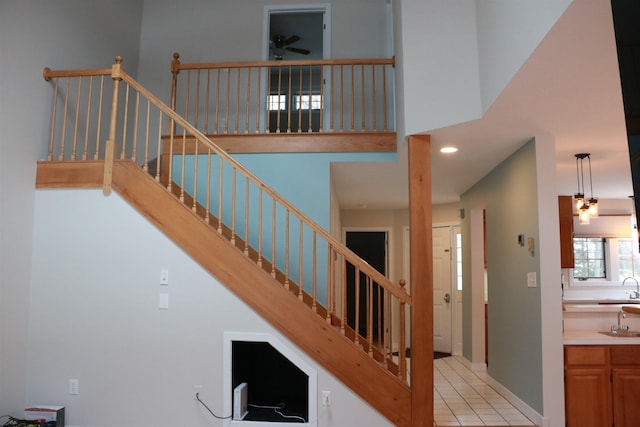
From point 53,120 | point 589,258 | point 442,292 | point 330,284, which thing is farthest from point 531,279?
point 53,120

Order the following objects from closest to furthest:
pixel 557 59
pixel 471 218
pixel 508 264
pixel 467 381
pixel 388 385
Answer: pixel 557 59 → pixel 388 385 → pixel 508 264 → pixel 467 381 → pixel 471 218

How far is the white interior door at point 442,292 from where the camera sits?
23.8 feet

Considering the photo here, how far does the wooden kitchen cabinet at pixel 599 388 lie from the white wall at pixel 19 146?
177 inches

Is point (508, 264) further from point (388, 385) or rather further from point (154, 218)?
point (154, 218)

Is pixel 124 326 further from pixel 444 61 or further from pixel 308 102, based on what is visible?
pixel 308 102

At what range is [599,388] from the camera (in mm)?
3682

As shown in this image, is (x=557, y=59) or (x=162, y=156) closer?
(x=557, y=59)

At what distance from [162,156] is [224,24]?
235 centimetres

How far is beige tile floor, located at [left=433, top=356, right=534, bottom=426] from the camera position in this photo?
3.87 m

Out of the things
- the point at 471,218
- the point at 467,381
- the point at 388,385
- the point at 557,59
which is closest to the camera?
the point at 557,59

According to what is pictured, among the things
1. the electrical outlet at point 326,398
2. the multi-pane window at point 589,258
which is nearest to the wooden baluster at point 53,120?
the electrical outlet at point 326,398

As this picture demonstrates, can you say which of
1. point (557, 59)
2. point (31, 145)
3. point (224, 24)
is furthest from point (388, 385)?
point (224, 24)

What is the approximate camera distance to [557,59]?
2.40 meters

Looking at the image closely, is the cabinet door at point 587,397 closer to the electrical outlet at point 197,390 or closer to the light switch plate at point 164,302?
the electrical outlet at point 197,390
